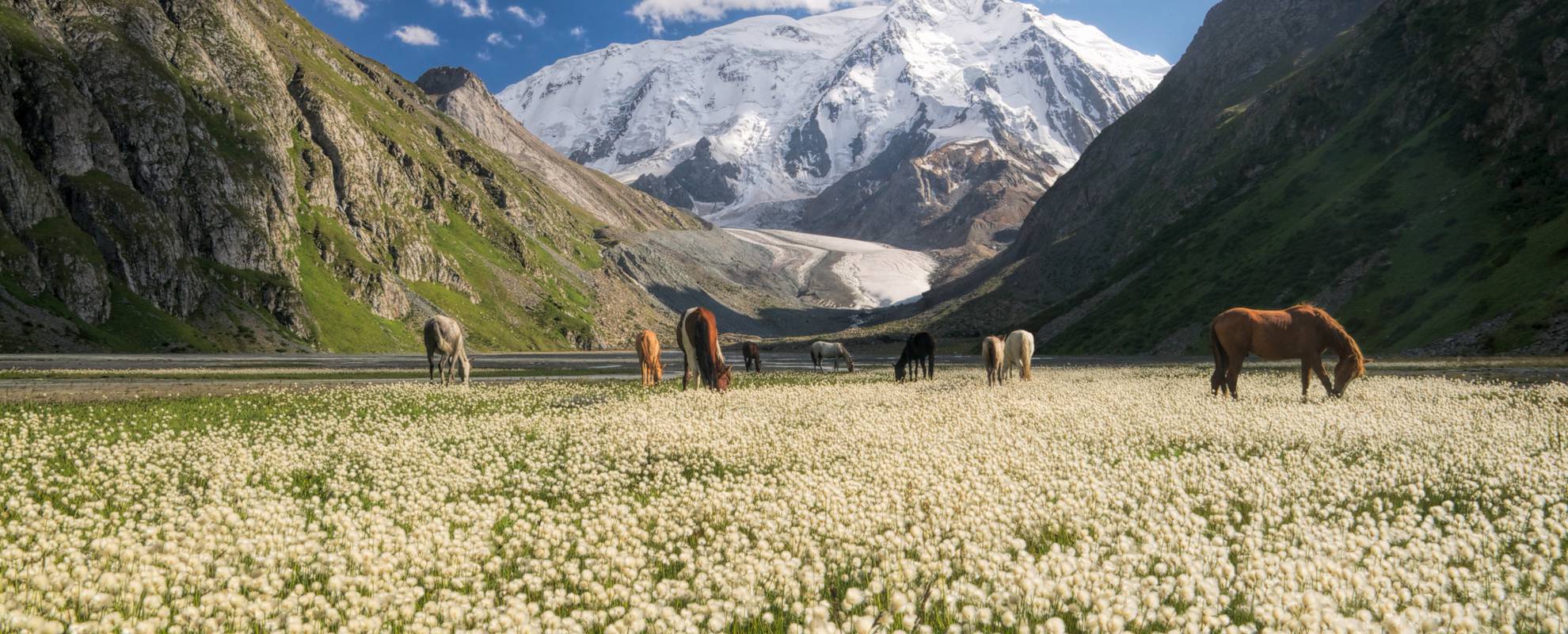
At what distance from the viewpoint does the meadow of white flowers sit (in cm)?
668

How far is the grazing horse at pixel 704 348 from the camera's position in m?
32.7

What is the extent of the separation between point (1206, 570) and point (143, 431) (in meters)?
21.2

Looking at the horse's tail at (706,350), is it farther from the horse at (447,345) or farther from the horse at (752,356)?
the horse at (752,356)

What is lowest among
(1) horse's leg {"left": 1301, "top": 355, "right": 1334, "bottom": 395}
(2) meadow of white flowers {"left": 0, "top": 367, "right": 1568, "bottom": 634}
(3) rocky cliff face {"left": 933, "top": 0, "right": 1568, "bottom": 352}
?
(2) meadow of white flowers {"left": 0, "top": 367, "right": 1568, "bottom": 634}

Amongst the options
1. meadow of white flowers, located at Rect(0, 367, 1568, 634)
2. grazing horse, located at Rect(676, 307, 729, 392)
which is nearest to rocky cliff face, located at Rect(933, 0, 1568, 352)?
grazing horse, located at Rect(676, 307, 729, 392)

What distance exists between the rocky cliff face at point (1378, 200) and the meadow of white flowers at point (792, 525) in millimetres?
56091

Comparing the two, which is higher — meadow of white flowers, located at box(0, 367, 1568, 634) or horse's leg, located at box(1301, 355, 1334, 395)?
horse's leg, located at box(1301, 355, 1334, 395)

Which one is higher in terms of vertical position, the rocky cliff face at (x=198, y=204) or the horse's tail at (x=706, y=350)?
the rocky cliff face at (x=198, y=204)

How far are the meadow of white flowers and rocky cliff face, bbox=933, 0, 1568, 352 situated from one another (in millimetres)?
56091

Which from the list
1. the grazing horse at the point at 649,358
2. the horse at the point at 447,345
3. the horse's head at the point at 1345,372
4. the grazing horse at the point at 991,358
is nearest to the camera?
the horse's head at the point at 1345,372

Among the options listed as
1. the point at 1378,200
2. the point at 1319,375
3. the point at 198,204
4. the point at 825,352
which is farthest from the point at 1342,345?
the point at 198,204

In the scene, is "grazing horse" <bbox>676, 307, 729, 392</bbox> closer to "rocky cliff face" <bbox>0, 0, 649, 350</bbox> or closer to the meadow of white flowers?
the meadow of white flowers

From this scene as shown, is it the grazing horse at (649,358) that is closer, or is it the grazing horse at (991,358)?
the grazing horse at (991,358)

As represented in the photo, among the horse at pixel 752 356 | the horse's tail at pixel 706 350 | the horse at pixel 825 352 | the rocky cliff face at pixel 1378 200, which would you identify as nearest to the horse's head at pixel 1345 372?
the horse's tail at pixel 706 350
